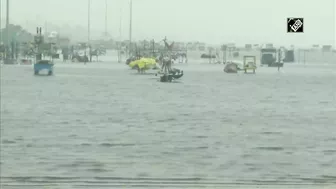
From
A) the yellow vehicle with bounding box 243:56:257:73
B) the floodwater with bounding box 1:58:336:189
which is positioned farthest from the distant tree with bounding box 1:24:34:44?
the floodwater with bounding box 1:58:336:189

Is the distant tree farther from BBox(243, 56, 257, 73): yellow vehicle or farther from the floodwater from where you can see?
the floodwater

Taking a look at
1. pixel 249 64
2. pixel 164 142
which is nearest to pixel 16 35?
pixel 249 64

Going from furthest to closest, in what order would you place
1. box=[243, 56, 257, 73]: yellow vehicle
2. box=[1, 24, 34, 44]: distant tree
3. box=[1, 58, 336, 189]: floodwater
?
box=[1, 24, 34, 44]: distant tree, box=[243, 56, 257, 73]: yellow vehicle, box=[1, 58, 336, 189]: floodwater

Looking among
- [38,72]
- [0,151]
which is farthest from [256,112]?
[38,72]

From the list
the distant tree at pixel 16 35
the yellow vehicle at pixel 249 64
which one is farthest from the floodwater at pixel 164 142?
the distant tree at pixel 16 35

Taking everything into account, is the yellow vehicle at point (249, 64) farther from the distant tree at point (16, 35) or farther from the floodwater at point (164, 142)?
the floodwater at point (164, 142)

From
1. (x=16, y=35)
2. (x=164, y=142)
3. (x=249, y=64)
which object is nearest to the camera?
(x=164, y=142)

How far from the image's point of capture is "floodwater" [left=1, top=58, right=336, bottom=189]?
4391mm

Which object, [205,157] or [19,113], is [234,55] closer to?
[19,113]

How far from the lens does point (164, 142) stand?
20.5ft

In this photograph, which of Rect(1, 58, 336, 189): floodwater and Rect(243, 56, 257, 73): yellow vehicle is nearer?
Rect(1, 58, 336, 189): floodwater

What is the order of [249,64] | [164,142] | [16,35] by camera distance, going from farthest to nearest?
1. [16,35]
2. [249,64]
3. [164,142]

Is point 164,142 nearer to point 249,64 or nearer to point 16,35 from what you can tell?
point 249,64

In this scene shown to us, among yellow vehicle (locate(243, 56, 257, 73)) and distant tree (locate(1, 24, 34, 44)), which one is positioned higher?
distant tree (locate(1, 24, 34, 44))
